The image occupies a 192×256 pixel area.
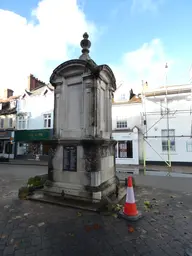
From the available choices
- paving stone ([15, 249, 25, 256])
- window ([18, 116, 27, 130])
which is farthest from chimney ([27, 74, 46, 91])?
paving stone ([15, 249, 25, 256])

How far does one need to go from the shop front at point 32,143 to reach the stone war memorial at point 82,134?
1480cm

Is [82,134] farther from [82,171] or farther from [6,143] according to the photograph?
[6,143]

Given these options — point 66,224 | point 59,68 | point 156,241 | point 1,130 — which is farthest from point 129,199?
point 1,130

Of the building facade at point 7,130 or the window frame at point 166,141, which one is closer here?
the window frame at point 166,141

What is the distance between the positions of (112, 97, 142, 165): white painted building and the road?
11.9 m

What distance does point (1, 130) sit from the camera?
72.8 ft

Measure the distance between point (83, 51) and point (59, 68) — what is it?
1117 millimetres

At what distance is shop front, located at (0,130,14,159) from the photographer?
21.3 m

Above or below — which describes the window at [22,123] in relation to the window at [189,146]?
above

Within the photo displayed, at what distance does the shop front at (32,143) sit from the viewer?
779 inches

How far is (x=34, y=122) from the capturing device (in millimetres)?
20719

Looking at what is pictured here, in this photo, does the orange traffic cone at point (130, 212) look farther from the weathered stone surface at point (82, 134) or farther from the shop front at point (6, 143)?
the shop front at point (6, 143)

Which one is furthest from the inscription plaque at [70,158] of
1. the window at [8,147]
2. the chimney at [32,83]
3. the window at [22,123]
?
the chimney at [32,83]

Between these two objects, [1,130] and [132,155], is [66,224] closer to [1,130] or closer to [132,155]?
[132,155]
